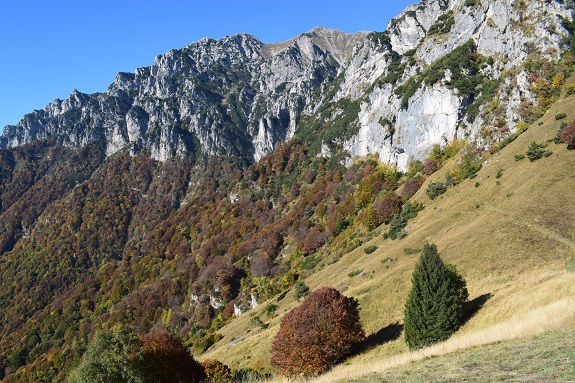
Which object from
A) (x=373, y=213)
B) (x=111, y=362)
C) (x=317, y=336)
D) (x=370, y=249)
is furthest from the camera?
(x=373, y=213)

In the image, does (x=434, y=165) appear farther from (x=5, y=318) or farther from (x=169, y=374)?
(x=5, y=318)

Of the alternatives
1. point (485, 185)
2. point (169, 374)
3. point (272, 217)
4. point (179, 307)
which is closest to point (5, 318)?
point (179, 307)

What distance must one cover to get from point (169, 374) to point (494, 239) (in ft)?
118

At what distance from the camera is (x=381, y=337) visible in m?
34.0

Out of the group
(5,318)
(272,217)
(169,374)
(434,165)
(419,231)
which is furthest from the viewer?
(5,318)

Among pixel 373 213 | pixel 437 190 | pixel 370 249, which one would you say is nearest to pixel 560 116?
pixel 437 190

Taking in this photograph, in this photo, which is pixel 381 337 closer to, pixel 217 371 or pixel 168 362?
pixel 217 371

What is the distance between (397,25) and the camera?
589ft

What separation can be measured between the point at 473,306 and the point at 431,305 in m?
5.61

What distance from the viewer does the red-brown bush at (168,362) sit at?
102 ft

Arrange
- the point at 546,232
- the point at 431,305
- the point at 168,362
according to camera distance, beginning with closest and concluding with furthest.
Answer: the point at 431,305 → the point at 168,362 → the point at 546,232

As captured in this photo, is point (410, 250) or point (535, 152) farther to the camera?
point (535, 152)

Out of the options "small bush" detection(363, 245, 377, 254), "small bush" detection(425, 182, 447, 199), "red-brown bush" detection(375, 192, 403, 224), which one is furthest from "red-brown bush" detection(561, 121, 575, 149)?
"red-brown bush" detection(375, 192, 403, 224)

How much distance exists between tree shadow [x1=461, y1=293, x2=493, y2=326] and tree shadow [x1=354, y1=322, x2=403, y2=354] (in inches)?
242
